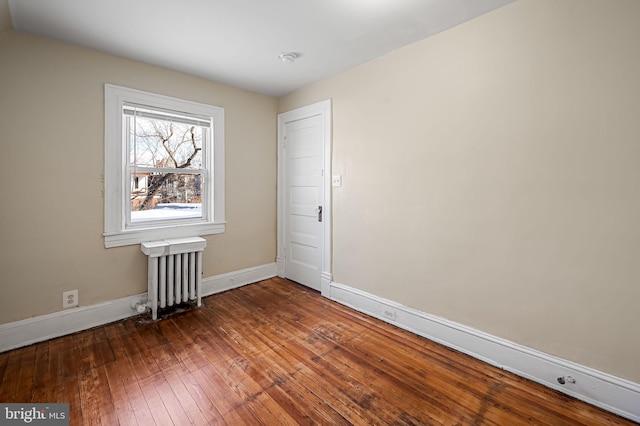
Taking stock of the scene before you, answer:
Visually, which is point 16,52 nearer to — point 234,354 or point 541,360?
point 234,354

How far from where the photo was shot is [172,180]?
129 inches

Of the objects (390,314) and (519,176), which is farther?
(390,314)

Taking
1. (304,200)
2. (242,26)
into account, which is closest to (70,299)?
(304,200)

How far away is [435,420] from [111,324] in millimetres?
2890

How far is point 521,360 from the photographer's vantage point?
2037 mm

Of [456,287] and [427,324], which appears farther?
[427,324]

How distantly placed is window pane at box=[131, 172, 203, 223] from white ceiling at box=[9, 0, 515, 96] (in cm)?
118

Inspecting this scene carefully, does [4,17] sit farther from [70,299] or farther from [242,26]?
[70,299]

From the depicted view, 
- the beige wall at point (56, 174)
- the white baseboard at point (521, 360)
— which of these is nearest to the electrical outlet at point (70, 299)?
the beige wall at point (56, 174)

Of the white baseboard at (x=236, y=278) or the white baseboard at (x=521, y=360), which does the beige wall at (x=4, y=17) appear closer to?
the white baseboard at (x=236, y=278)

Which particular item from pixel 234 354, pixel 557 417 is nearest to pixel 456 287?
pixel 557 417

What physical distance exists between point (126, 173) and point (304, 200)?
1969mm

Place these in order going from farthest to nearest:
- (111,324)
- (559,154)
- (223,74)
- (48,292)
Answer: (223,74) < (111,324) < (48,292) < (559,154)

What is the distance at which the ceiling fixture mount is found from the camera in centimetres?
276
